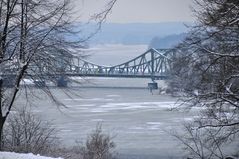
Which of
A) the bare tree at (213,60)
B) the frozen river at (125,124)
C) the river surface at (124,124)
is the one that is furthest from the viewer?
the frozen river at (125,124)

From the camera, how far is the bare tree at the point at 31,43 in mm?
7711

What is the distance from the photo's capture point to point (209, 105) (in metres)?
7.64

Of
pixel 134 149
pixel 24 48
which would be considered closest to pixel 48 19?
pixel 24 48

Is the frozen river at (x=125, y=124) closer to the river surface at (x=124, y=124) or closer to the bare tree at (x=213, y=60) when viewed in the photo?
the river surface at (x=124, y=124)

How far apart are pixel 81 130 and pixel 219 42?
583 inches

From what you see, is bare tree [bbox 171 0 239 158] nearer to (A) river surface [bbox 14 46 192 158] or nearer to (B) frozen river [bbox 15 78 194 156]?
(A) river surface [bbox 14 46 192 158]

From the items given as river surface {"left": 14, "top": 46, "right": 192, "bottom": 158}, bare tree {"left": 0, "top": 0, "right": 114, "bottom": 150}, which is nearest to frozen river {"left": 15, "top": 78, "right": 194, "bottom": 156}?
river surface {"left": 14, "top": 46, "right": 192, "bottom": 158}

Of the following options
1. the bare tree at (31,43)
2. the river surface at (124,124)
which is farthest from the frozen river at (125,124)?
the bare tree at (31,43)

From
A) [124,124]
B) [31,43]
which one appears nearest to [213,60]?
[31,43]

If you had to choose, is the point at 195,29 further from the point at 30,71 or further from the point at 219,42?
the point at 30,71

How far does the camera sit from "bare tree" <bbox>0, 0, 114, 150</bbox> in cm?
771

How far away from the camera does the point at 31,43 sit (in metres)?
7.92

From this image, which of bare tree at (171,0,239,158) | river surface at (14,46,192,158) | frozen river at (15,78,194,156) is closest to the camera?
bare tree at (171,0,239,158)

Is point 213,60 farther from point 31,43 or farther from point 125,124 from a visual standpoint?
point 125,124
